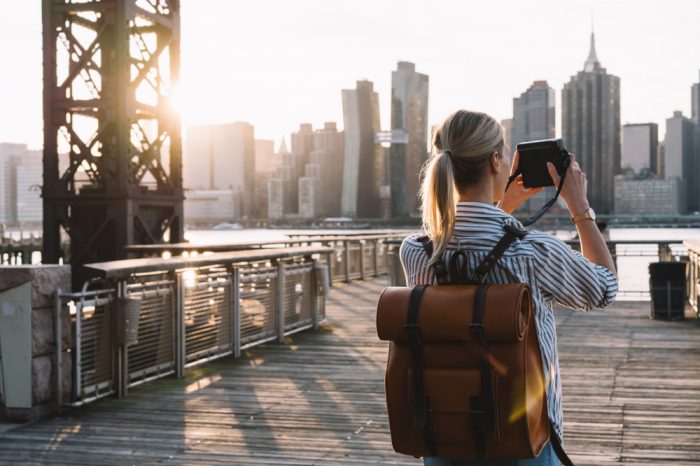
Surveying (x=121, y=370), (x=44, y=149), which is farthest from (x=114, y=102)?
(x=121, y=370)

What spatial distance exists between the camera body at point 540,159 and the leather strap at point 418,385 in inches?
21.6

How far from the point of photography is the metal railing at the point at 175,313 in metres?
6.97

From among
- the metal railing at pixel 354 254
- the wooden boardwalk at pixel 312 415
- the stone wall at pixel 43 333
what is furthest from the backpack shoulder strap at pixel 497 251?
the metal railing at pixel 354 254

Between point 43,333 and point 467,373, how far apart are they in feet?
16.5

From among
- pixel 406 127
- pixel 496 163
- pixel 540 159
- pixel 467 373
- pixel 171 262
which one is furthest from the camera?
pixel 406 127

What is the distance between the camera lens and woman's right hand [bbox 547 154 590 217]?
2480mm

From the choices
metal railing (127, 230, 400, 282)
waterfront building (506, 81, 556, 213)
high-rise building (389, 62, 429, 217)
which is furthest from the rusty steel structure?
high-rise building (389, 62, 429, 217)

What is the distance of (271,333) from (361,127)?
148994 millimetres

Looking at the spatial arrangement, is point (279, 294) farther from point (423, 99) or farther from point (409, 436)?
point (423, 99)

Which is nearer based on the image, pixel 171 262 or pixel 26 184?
pixel 171 262

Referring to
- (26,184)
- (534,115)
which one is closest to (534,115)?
(534,115)

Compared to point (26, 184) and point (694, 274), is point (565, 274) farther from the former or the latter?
point (26, 184)

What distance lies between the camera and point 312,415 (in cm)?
669

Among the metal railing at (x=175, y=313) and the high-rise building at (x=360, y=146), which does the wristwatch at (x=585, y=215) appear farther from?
the high-rise building at (x=360, y=146)
